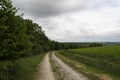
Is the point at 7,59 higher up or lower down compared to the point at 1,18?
lower down

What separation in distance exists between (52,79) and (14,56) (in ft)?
12.7

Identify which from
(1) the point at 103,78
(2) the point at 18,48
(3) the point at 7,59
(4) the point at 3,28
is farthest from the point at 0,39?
(1) the point at 103,78

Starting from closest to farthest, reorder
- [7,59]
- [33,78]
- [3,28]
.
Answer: [3,28] < [7,59] < [33,78]

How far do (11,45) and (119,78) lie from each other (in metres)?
9.68

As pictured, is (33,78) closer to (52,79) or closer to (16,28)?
(52,79)

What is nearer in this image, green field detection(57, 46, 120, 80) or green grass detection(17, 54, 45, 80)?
green grass detection(17, 54, 45, 80)

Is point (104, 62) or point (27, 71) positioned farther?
point (104, 62)

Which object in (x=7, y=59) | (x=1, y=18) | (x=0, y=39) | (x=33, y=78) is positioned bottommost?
(x=33, y=78)

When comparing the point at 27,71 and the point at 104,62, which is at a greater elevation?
the point at 104,62

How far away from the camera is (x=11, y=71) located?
22.9 m

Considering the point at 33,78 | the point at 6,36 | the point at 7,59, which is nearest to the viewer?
the point at 6,36

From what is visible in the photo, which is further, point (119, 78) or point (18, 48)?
point (18, 48)

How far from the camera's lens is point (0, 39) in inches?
693

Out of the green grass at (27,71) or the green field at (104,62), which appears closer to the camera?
the green grass at (27,71)
